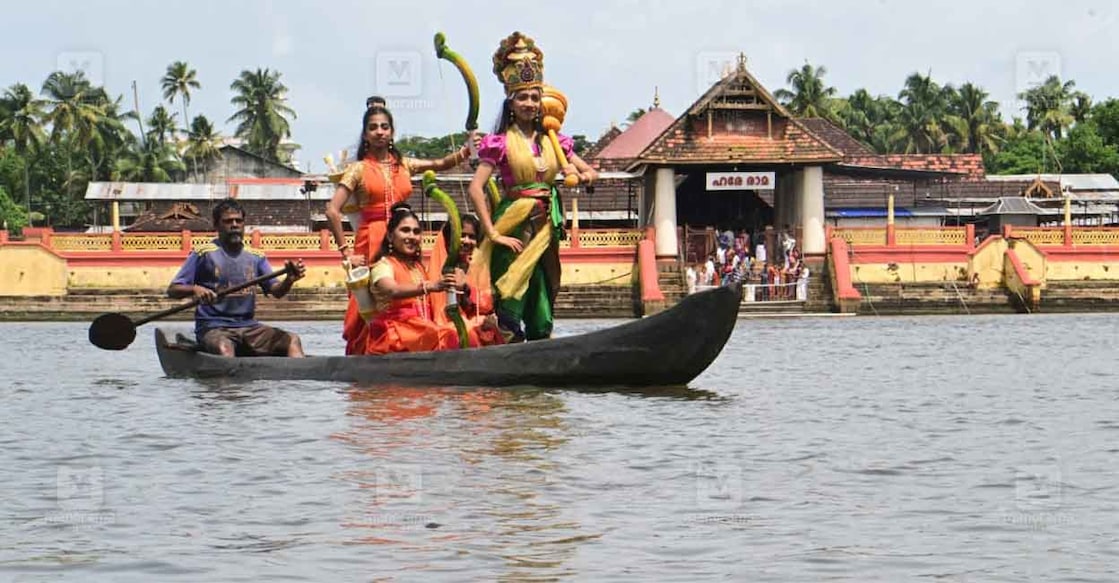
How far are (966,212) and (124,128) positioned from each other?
32.4 m

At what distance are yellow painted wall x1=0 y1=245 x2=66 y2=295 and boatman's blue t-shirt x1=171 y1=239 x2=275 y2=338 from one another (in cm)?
2316

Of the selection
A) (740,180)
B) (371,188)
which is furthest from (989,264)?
(371,188)

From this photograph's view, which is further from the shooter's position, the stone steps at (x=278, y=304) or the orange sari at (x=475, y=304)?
the stone steps at (x=278, y=304)

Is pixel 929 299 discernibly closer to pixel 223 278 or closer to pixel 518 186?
pixel 518 186

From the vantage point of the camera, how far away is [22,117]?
6038 cm

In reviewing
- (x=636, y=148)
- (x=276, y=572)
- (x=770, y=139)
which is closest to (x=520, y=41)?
(x=276, y=572)

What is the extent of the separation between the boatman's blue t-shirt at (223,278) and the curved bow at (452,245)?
1508 millimetres

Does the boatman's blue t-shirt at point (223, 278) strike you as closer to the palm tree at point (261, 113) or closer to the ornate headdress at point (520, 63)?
the ornate headdress at point (520, 63)

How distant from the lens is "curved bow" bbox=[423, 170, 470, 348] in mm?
11180

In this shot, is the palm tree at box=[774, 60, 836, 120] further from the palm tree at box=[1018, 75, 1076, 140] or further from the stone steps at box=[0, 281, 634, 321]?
the stone steps at box=[0, 281, 634, 321]

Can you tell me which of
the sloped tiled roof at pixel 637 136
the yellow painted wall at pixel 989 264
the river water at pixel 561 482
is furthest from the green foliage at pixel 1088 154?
the river water at pixel 561 482

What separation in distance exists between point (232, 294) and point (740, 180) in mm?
24191

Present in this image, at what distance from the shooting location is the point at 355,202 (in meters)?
12.3

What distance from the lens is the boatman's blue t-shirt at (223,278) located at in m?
12.6
